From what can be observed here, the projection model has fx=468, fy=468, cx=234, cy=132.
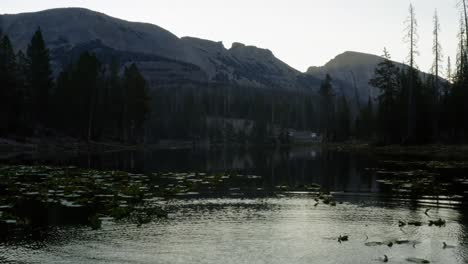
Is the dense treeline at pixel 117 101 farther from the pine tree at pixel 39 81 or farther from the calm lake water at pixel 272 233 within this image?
the calm lake water at pixel 272 233

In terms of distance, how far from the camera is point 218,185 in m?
40.0

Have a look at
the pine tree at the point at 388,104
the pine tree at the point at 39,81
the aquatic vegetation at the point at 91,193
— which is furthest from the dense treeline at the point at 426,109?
the pine tree at the point at 39,81

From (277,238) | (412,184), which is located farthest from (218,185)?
(277,238)

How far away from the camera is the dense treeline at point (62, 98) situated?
89.9 metres

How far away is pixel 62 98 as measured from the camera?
104625mm

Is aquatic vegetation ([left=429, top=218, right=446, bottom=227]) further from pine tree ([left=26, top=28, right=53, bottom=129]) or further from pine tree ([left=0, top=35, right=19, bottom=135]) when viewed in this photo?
pine tree ([left=26, top=28, right=53, bottom=129])

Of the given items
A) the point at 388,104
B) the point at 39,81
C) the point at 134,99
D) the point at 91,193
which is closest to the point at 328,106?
the point at 388,104

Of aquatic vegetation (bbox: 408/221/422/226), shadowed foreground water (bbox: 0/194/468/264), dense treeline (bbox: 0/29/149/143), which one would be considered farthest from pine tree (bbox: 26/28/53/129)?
aquatic vegetation (bbox: 408/221/422/226)

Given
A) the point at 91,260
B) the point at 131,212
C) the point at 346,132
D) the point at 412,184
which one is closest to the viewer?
the point at 91,260

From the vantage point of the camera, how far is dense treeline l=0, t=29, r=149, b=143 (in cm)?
8988

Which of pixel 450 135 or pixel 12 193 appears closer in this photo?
pixel 12 193

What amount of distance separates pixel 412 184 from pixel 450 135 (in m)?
56.0

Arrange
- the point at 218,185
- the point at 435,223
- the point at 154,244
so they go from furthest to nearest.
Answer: the point at 218,185
the point at 435,223
the point at 154,244

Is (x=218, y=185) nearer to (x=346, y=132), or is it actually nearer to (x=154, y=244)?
(x=154, y=244)
